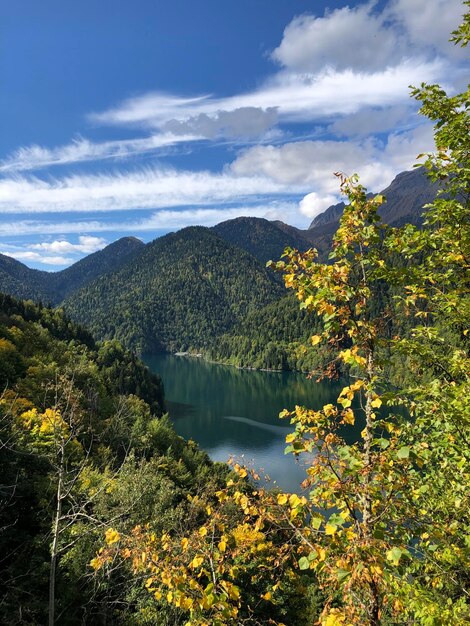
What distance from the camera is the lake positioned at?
78.6 meters

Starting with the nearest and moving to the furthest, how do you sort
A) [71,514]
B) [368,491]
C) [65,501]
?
[368,491] < [71,514] < [65,501]

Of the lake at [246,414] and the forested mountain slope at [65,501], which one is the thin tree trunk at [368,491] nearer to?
the forested mountain slope at [65,501]

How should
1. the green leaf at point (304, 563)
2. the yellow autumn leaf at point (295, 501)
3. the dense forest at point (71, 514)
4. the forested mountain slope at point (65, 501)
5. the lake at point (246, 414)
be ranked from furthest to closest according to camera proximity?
1. the lake at point (246, 414)
2. the forested mountain slope at point (65, 501)
3. the dense forest at point (71, 514)
4. the yellow autumn leaf at point (295, 501)
5. the green leaf at point (304, 563)

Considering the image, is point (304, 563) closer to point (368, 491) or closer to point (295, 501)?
point (295, 501)

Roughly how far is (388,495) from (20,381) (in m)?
46.9

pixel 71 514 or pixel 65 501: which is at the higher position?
pixel 71 514

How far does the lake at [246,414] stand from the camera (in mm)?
78625

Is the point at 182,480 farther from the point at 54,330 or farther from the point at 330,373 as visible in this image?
the point at 54,330

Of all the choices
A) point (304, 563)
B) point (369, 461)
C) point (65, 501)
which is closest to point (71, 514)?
point (65, 501)

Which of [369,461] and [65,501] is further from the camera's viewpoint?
[65,501]

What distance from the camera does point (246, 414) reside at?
123 meters

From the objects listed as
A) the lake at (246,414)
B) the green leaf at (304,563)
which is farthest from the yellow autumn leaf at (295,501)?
the lake at (246,414)

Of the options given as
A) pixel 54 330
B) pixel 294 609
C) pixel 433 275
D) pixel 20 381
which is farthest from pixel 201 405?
pixel 433 275

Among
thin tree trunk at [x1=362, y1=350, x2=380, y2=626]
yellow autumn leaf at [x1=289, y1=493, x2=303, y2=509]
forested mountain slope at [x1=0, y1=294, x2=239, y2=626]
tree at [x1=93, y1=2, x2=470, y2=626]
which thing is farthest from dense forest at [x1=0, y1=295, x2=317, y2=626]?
yellow autumn leaf at [x1=289, y1=493, x2=303, y2=509]
